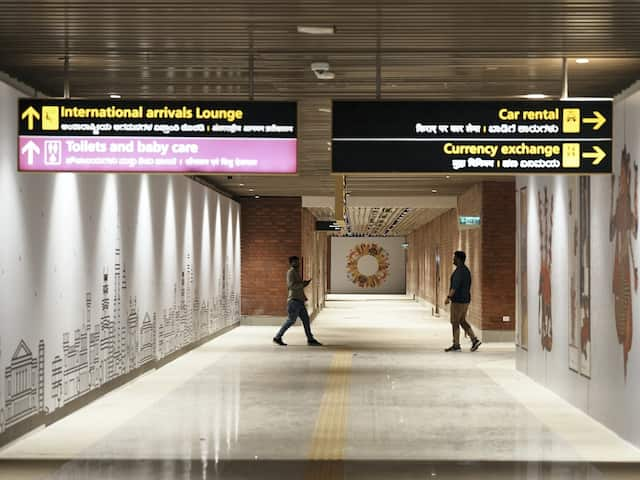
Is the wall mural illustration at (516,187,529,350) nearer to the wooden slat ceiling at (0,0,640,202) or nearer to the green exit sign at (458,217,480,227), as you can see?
the wooden slat ceiling at (0,0,640,202)

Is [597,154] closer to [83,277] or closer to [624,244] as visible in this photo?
[624,244]

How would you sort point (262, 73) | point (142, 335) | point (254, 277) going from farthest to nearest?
point (254, 277)
point (142, 335)
point (262, 73)

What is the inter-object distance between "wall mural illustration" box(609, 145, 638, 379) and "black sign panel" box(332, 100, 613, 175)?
133cm

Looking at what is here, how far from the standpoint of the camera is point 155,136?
7.29 metres

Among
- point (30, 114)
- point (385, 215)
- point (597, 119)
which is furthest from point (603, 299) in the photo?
point (385, 215)

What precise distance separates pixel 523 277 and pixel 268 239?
12374 mm

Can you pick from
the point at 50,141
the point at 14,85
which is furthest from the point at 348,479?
the point at 14,85

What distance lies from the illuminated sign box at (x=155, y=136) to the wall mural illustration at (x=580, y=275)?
406 cm

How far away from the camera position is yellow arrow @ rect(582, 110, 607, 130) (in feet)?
23.4

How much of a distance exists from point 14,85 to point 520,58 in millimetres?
4346

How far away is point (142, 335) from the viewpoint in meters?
13.7

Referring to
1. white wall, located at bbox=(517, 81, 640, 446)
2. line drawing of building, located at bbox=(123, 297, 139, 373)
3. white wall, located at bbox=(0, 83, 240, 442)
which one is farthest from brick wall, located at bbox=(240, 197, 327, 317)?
white wall, located at bbox=(517, 81, 640, 446)

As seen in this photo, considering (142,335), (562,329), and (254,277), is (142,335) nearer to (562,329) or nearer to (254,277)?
(562,329)

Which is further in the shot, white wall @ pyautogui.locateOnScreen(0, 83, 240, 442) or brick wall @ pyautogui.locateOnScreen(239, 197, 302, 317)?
brick wall @ pyautogui.locateOnScreen(239, 197, 302, 317)
